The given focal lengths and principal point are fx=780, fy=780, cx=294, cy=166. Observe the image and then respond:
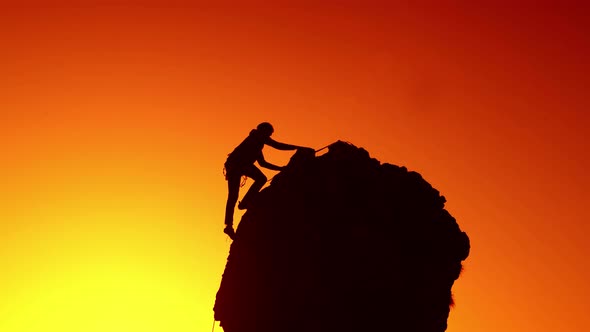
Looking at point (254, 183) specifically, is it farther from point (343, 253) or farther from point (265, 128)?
point (343, 253)

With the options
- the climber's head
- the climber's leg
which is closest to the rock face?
the climber's leg

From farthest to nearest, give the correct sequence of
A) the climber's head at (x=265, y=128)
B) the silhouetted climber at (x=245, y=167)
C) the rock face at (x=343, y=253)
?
1. the silhouetted climber at (x=245, y=167)
2. the climber's head at (x=265, y=128)
3. the rock face at (x=343, y=253)

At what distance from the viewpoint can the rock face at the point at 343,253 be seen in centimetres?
1834

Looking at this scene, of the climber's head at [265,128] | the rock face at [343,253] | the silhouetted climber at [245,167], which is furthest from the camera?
the silhouetted climber at [245,167]

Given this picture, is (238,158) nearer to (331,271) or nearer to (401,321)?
(331,271)

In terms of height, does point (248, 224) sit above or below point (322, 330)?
above

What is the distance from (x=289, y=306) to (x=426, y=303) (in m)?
3.52

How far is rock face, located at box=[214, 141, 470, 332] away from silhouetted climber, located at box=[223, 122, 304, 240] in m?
1.01

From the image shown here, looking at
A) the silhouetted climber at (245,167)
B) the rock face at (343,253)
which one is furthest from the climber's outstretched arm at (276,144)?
the rock face at (343,253)

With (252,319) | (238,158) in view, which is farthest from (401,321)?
(238,158)

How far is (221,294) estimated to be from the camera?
2009 cm

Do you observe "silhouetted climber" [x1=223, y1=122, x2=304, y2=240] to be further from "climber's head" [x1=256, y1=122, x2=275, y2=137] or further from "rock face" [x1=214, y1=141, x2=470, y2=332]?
"rock face" [x1=214, y1=141, x2=470, y2=332]

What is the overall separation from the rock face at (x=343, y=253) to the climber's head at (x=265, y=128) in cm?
134

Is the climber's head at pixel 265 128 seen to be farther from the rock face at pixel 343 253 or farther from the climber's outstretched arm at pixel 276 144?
the rock face at pixel 343 253
